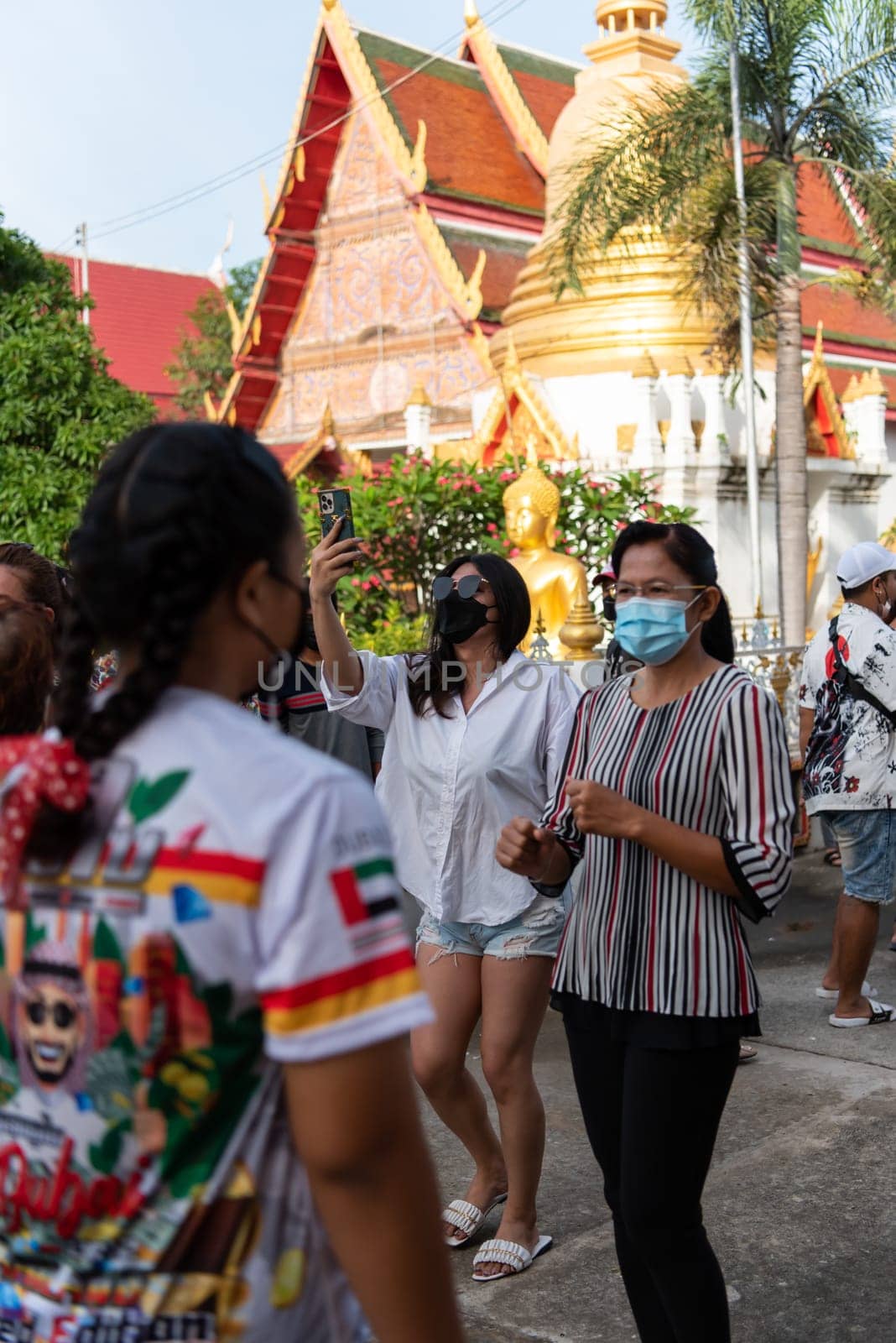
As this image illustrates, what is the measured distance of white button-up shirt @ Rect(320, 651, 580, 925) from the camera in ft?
12.1

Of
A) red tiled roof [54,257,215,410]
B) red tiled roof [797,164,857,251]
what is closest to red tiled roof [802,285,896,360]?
red tiled roof [797,164,857,251]

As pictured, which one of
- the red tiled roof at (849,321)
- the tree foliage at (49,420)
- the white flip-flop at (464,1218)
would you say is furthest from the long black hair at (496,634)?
the red tiled roof at (849,321)

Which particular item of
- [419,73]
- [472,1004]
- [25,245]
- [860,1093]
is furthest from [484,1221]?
[419,73]

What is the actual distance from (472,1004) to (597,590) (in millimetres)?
9822

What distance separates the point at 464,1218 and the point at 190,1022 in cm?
276

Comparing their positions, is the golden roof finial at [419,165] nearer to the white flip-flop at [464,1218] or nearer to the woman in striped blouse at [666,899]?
the white flip-flop at [464,1218]

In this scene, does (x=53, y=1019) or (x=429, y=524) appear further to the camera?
(x=429, y=524)

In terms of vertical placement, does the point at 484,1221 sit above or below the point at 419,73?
below

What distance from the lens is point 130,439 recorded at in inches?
57.1

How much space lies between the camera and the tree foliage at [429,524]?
1043 cm

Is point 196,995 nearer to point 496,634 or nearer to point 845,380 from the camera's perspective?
point 496,634

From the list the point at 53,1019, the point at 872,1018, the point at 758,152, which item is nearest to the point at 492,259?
the point at 758,152

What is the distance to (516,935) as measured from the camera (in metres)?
3.66

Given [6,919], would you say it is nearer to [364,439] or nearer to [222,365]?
[364,439]
